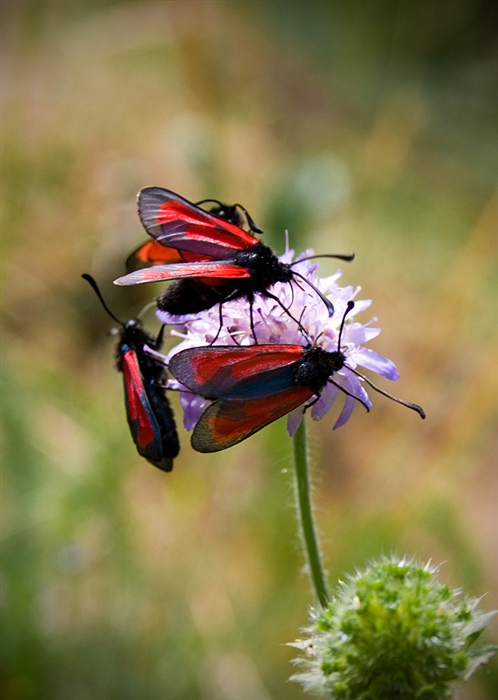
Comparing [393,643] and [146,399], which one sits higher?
[146,399]

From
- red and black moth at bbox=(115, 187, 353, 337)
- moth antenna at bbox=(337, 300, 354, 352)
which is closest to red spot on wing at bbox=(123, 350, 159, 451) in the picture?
red and black moth at bbox=(115, 187, 353, 337)

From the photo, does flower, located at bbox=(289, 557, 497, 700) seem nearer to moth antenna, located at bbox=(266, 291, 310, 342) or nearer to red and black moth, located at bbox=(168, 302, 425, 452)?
red and black moth, located at bbox=(168, 302, 425, 452)

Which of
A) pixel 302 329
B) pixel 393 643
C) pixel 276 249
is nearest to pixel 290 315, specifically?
pixel 302 329

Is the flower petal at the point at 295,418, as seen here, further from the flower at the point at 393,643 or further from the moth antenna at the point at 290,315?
the flower at the point at 393,643

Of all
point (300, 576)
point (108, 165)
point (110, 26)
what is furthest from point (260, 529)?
point (110, 26)

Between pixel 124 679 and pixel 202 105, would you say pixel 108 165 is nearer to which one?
pixel 202 105

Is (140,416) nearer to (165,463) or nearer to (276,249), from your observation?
(165,463)

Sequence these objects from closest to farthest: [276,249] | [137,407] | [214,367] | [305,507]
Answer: [214,367]
[305,507]
[137,407]
[276,249]
